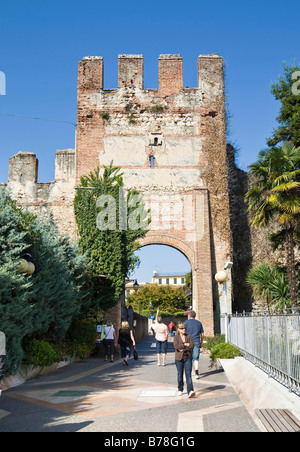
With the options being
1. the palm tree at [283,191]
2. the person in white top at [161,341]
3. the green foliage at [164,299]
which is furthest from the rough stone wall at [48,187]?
the green foliage at [164,299]

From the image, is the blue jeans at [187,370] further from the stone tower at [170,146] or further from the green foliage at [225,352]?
the stone tower at [170,146]

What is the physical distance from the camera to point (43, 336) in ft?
41.7

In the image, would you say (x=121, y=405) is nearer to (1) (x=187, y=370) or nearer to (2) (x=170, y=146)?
(1) (x=187, y=370)

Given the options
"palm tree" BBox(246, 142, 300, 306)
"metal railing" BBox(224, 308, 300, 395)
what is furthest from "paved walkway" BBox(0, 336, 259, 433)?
"palm tree" BBox(246, 142, 300, 306)

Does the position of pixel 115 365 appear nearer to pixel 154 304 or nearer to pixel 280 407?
pixel 280 407

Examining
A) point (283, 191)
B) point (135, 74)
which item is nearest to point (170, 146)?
point (135, 74)

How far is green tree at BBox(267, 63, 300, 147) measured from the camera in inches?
914

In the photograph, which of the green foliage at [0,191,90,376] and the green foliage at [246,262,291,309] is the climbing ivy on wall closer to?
the green foliage at [0,191,90,376]

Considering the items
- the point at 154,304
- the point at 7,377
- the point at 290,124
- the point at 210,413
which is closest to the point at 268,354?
the point at 210,413

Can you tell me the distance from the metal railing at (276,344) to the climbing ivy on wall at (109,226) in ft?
26.2

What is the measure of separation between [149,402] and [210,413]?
1379 millimetres

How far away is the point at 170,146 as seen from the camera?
832 inches

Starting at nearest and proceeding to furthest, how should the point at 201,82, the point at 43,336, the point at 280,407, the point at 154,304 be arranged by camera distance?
the point at 280,407, the point at 43,336, the point at 201,82, the point at 154,304

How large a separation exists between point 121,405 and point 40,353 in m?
4.64
